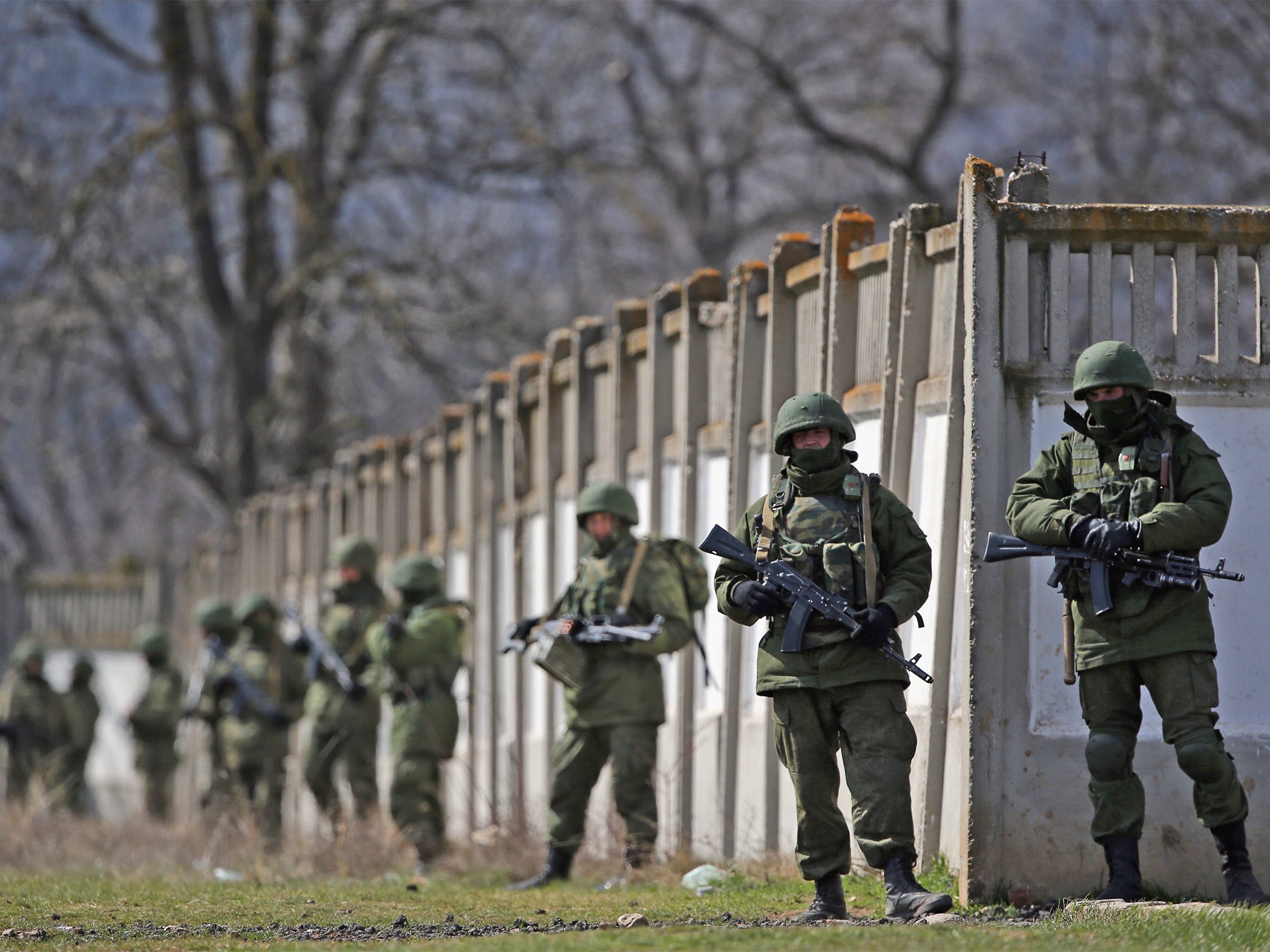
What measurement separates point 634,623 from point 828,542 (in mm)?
2407

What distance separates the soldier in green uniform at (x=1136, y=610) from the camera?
678cm

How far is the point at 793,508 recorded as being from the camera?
23.5 feet

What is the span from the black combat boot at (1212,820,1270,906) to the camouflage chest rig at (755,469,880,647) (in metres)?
1.48

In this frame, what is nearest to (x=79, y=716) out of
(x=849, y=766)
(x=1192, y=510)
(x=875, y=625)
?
(x=849, y=766)

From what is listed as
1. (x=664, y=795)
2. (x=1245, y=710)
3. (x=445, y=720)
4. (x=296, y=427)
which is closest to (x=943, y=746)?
(x=1245, y=710)

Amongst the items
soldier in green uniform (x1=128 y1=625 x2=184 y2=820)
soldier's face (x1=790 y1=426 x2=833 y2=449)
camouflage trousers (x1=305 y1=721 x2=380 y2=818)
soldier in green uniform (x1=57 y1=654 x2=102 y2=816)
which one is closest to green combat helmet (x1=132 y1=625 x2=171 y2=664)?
soldier in green uniform (x1=128 y1=625 x2=184 y2=820)

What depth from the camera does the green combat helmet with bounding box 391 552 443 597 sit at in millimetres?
11812

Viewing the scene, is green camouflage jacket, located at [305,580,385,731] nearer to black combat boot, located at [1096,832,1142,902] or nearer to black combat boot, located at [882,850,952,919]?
black combat boot, located at [882,850,952,919]

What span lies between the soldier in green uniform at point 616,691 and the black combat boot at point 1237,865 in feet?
9.73

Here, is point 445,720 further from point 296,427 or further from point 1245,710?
point 296,427

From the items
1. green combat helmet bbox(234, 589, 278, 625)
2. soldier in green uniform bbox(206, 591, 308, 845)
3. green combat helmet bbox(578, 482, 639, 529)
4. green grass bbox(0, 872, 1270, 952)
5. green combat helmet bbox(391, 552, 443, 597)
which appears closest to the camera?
green grass bbox(0, 872, 1270, 952)

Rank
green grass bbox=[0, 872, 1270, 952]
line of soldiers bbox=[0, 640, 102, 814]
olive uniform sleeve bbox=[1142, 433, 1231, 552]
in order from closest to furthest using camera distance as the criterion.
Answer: green grass bbox=[0, 872, 1270, 952], olive uniform sleeve bbox=[1142, 433, 1231, 552], line of soldiers bbox=[0, 640, 102, 814]

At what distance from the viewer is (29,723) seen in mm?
19359

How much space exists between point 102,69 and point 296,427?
17.9ft
